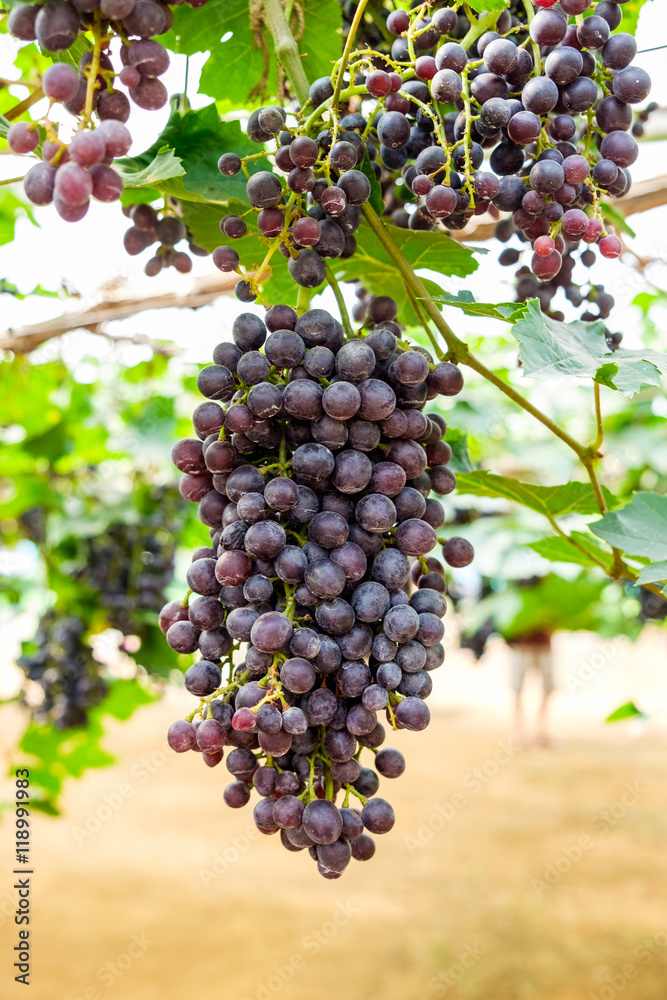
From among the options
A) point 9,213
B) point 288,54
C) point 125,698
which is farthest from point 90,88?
point 125,698

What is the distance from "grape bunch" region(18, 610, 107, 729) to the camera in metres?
2.75

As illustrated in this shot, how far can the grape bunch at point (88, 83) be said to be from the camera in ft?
1.86

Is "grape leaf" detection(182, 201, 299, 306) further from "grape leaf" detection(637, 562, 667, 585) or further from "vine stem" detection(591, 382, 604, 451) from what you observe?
"grape leaf" detection(637, 562, 667, 585)

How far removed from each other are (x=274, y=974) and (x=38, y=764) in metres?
1.78

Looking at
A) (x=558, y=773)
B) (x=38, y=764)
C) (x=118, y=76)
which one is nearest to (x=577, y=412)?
(x=38, y=764)

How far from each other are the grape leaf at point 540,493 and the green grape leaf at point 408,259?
266 mm

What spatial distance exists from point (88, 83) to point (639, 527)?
32.3 inches

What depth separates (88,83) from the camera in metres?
0.59

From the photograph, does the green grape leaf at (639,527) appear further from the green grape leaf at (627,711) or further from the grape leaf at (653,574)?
the green grape leaf at (627,711)

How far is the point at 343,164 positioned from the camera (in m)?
0.76

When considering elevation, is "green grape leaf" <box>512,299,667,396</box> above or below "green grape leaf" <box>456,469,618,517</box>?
above

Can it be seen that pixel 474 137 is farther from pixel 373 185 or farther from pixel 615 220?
pixel 615 220

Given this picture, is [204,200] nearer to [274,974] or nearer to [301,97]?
[301,97]

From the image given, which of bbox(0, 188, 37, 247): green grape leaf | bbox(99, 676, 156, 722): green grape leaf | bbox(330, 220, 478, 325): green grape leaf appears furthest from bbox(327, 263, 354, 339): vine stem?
bbox(99, 676, 156, 722): green grape leaf
